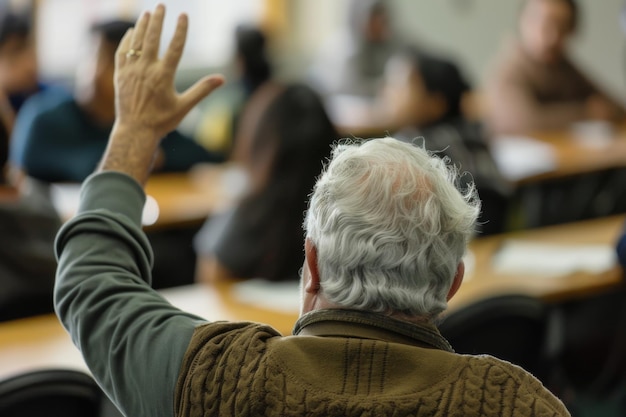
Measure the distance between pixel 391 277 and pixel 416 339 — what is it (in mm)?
94

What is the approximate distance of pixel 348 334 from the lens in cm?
127

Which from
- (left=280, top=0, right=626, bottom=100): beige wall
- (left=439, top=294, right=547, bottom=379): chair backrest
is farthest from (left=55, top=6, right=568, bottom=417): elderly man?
(left=280, top=0, right=626, bottom=100): beige wall

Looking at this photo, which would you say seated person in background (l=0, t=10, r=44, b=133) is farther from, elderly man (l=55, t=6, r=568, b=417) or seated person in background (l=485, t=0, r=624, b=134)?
elderly man (l=55, t=6, r=568, b=417)

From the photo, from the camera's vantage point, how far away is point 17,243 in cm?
288

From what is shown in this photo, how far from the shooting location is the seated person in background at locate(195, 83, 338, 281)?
3117 mm

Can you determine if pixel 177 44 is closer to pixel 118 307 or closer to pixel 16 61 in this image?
pixel 118 307

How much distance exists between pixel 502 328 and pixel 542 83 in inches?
142

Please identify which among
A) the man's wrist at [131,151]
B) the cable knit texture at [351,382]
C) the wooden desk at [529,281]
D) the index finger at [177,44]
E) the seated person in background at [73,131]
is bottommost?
the wooden desk at [529,281]

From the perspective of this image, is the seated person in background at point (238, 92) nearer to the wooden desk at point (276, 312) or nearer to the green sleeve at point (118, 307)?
the wooden desk at point (276, 312)

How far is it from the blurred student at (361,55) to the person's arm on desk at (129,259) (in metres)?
5.99

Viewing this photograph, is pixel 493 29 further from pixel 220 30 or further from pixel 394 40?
pixel 220 30

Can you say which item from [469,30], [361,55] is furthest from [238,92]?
[469,30]

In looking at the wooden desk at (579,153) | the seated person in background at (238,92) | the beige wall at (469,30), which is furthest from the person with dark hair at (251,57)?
the beige wall at (469,30)

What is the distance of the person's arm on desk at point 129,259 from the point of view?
1.33 metres
